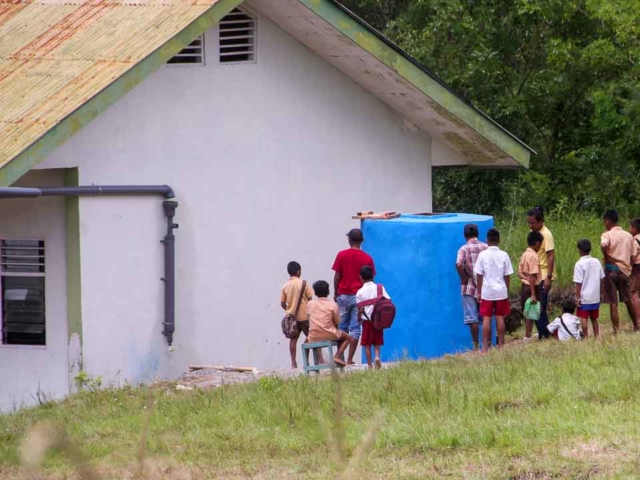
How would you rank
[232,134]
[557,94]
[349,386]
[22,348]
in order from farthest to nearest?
1. [557,94]
2. [232,134]
3. [22,348]
4. [349,386]

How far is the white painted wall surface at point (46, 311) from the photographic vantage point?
12.0 meters

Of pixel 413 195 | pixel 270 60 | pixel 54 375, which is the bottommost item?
pixel 54 375

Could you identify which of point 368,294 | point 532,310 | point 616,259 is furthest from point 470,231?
point 368,294

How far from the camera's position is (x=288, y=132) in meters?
13.7

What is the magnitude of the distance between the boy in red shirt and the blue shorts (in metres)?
1.26

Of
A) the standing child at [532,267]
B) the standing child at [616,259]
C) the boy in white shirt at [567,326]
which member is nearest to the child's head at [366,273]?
the standing child at [532,267]

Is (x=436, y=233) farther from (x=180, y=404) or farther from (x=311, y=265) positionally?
(x=180, y=404)

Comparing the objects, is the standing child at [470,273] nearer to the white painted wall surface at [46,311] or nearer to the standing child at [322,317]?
the standing child at [322,317]

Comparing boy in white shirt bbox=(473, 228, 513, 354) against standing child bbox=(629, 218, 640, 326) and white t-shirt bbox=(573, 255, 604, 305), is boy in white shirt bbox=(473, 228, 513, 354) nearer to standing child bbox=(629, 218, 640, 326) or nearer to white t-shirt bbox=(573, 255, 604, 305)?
white t-shirt bbox=(573, 255, 604, 305)

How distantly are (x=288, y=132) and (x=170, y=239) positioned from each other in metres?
2.25

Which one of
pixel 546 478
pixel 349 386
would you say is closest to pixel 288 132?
pixel 349 386

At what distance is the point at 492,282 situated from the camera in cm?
1162

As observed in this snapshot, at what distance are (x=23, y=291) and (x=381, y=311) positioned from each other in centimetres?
427

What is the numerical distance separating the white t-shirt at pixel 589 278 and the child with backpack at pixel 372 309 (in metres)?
2.18
